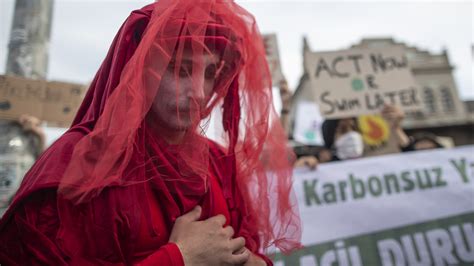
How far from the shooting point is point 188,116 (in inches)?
38.9

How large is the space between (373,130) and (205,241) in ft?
13.0

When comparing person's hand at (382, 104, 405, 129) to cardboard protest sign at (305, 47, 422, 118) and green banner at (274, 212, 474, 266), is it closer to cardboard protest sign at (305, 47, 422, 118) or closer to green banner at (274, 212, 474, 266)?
cardboard protest sign at (305, 47, 422, 118)

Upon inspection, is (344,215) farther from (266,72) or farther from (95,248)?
(95,248)

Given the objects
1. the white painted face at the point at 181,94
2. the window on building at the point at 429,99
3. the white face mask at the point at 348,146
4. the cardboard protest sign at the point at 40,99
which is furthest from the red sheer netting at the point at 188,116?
the window on building at the point at 429,99

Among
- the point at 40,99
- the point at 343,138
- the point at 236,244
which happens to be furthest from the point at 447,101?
the point at 236,244

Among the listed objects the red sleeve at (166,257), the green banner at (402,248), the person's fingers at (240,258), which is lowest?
the green banner at (402,248)

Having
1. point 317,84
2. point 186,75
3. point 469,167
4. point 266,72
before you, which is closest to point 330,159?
point 317,84

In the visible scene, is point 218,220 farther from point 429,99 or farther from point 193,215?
point 429,99

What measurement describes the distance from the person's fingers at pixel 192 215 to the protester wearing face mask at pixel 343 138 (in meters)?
2.24

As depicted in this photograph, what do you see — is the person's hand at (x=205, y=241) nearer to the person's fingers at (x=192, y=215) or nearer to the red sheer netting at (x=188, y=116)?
the person's fingers at (x=192, y=215)

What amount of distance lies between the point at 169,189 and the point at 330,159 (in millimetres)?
2302

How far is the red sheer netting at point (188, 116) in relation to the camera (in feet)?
2.79

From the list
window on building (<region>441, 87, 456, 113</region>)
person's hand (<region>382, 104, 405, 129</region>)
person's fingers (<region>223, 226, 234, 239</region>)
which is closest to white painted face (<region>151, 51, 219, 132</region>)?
person's fingers (<region>223, 226, 234, 239</region>)

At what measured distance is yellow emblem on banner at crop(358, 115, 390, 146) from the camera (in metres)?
4.00
